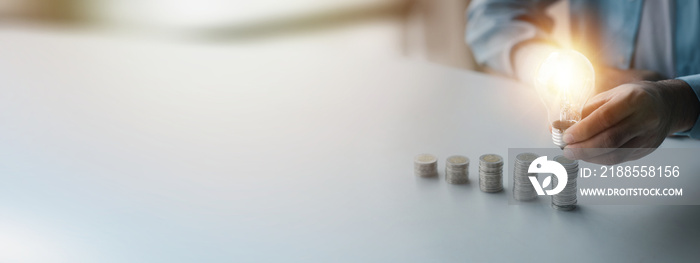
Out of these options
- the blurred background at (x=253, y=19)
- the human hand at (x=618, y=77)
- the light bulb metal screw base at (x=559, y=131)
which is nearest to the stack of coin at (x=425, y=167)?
the light bulb metal screw base at (x=559, y=131)

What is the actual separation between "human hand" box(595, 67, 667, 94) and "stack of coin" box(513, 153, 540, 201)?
486mm

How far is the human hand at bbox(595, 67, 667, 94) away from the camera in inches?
54.1

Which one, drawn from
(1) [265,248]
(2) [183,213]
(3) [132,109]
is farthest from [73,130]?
(1) [265,248]

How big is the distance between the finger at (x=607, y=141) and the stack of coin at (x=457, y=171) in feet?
0.73

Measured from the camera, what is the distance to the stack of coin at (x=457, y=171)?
3.52 feet

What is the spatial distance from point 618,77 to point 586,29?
1.21 feet

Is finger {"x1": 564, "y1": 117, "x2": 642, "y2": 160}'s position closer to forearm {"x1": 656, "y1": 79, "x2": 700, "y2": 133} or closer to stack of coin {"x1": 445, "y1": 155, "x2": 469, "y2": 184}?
forearm {"x1": 656, "y1": 79, "x2": 700, "y2": 133}

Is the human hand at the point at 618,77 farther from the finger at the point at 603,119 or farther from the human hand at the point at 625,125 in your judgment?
the finger at the point at 603,119

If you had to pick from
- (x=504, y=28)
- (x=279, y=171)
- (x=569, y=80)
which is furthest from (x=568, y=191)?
(x=504, y=28)

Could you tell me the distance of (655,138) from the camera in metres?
0.91

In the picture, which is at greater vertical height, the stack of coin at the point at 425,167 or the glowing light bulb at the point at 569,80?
the glowing light bulb at the point at 569,80

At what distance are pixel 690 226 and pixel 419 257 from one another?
1.25 feet

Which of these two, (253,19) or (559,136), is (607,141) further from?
(253,19)

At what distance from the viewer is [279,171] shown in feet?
3.84
